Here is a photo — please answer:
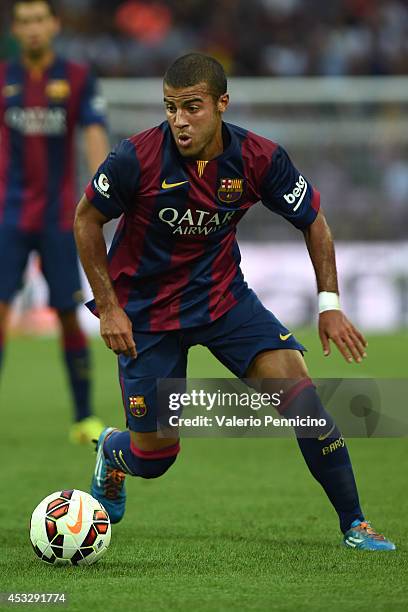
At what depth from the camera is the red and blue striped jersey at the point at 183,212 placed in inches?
178

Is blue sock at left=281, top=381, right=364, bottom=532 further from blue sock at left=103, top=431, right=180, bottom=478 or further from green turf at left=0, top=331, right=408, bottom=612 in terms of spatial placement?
blue sock at left=103, top=431, right=180, bottom=478

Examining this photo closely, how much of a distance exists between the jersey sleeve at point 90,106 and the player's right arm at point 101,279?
2972 mm

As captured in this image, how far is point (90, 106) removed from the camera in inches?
292

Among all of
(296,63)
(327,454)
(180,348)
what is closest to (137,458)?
(180,348)

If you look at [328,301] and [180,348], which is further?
[180,348]

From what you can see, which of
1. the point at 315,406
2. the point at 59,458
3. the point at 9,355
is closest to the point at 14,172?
the point at 59,458

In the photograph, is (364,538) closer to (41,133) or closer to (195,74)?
(195,74)

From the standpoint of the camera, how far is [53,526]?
4.28 m

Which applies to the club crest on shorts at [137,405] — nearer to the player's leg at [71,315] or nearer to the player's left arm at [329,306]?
the player's left arm at [329,306]

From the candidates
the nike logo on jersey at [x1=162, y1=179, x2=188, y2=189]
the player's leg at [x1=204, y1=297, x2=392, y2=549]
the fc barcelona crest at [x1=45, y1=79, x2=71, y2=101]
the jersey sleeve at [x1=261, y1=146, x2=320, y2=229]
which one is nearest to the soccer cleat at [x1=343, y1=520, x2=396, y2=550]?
the player's leg at [x1=204, y1=297, x2=392, y2=549]

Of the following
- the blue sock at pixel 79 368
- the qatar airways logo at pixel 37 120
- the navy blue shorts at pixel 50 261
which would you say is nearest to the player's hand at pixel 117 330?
the navy blue shorts at pixel 50 261

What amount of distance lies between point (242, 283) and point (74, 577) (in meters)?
1.43

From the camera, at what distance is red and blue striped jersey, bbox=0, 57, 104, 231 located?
739 centimetres

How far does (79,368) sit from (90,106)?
162cm
